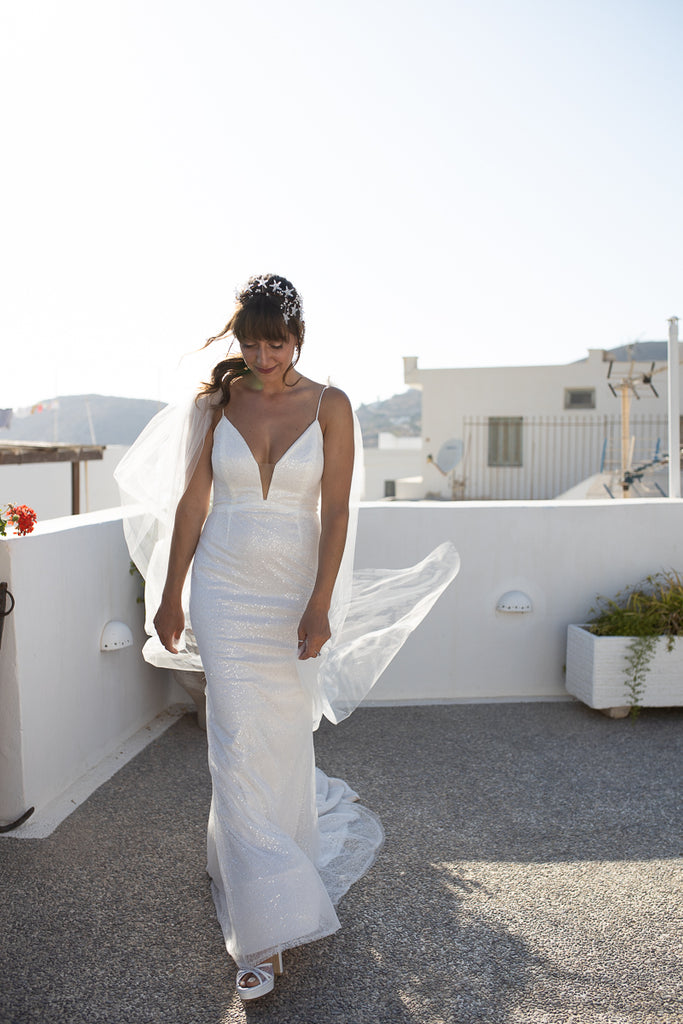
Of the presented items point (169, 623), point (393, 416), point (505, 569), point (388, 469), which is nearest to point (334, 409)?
point (169, 623)

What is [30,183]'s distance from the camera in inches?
537

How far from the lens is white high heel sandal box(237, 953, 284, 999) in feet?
6.92

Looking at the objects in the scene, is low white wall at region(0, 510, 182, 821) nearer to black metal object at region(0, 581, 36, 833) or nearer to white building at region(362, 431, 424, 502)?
black metal object at region(0, 581, 36, 833)

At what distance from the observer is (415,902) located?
268 centimetres

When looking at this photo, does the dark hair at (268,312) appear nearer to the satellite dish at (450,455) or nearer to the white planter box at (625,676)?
the white planter box at (625,676)

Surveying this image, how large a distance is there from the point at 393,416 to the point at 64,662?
8957 centimetres

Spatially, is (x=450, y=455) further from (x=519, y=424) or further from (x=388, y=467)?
(x=388, y=467)

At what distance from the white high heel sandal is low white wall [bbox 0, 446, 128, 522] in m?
13.3

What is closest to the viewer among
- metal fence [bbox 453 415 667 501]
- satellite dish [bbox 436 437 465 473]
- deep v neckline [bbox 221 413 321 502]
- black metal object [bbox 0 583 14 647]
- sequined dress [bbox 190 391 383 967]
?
sequined dress [bbox 190 391 383 967]

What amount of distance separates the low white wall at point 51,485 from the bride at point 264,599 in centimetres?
1274

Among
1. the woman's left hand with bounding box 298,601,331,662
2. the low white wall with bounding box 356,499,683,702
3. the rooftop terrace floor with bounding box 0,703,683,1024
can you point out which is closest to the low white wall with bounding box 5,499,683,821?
the low white wall with bounding box 356,499,683,702

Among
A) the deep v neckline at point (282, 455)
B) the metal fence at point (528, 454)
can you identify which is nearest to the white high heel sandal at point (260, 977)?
the deep v neckline at point (282, 455)

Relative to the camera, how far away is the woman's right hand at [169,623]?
260 centimetres

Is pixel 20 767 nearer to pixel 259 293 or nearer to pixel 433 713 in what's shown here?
pixel 259 293
